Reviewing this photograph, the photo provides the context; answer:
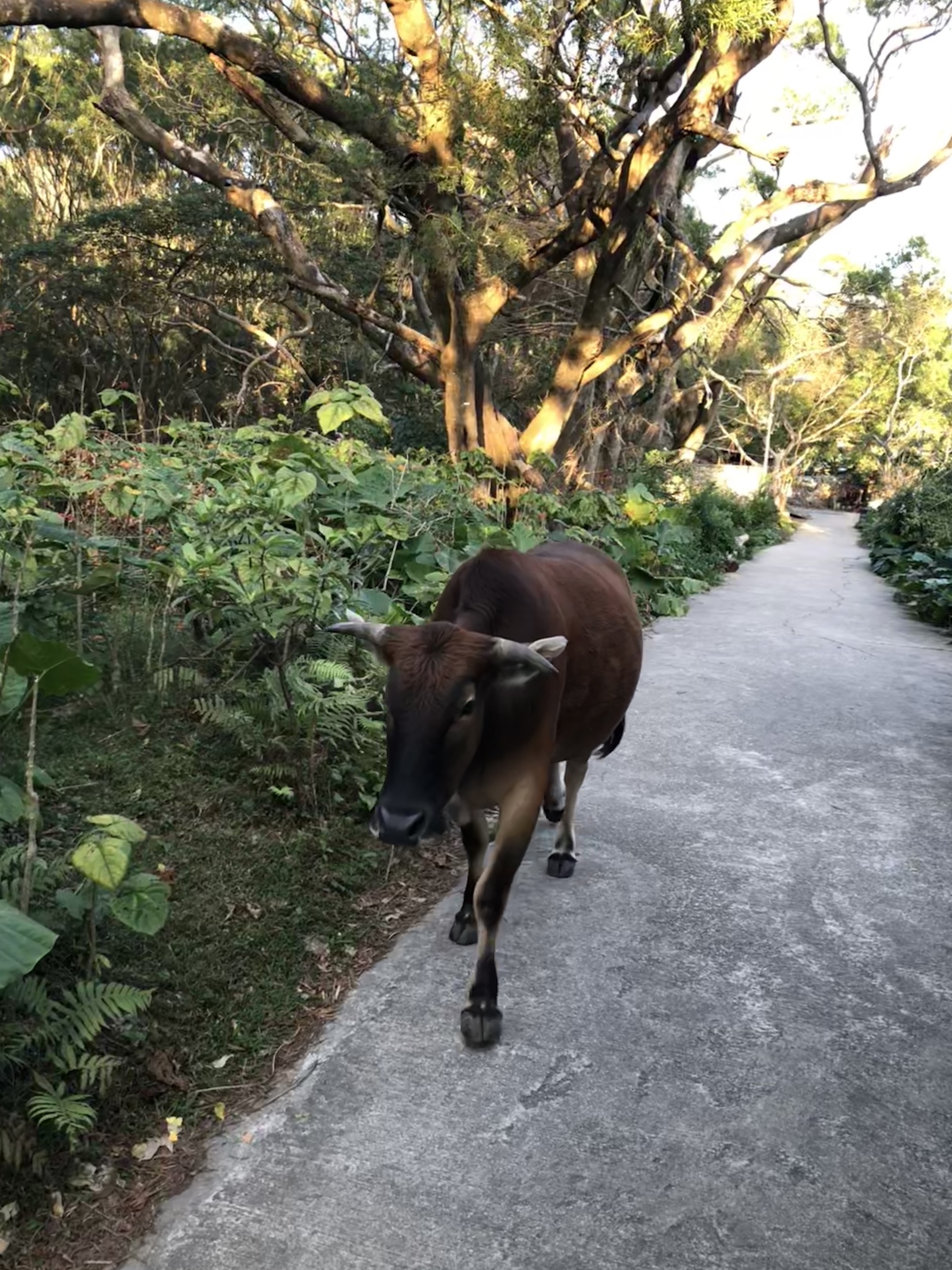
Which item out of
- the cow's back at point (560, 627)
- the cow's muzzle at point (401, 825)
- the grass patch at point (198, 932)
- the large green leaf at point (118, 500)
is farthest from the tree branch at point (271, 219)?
the cow's muzzle at point (401, 825)

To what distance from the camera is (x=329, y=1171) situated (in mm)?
2312

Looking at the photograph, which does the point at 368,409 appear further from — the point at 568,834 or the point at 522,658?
the point at 522,658

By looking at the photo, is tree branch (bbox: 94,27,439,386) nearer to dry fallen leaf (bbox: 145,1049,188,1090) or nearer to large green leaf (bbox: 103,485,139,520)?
large green leaf (bbox: 103,485,139,520)

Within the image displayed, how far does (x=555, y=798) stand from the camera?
14.3 feet

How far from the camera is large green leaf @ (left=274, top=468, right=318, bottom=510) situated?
13.4 ft

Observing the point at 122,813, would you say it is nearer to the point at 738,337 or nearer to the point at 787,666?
the point at 787,666

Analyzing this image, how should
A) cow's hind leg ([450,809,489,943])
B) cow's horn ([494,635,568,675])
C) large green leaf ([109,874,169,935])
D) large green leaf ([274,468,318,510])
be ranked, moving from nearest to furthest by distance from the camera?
large green leaf ([109,874,169,935]) → cow's horn ([494,635,568,675]) → cow's hind leg ([450,809,489,943]) → large green leaf ([274,468,318,510])

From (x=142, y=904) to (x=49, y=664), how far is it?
0.69 meters

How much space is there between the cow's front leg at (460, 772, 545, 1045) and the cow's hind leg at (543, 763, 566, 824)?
1265mm

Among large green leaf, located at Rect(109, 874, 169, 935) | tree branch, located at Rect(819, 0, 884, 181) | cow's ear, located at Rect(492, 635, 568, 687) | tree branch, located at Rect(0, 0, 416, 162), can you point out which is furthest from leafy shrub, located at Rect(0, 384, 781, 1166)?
tree branch, located at Rect(819, 0, 884, 181)

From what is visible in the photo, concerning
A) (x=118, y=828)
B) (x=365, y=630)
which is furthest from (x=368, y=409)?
(x=118, y=828)

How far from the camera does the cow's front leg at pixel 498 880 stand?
288 cm

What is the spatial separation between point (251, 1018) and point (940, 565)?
38.0 ft

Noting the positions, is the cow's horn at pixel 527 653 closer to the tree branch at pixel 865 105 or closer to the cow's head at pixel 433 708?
the cow's head at pixel 433 708
